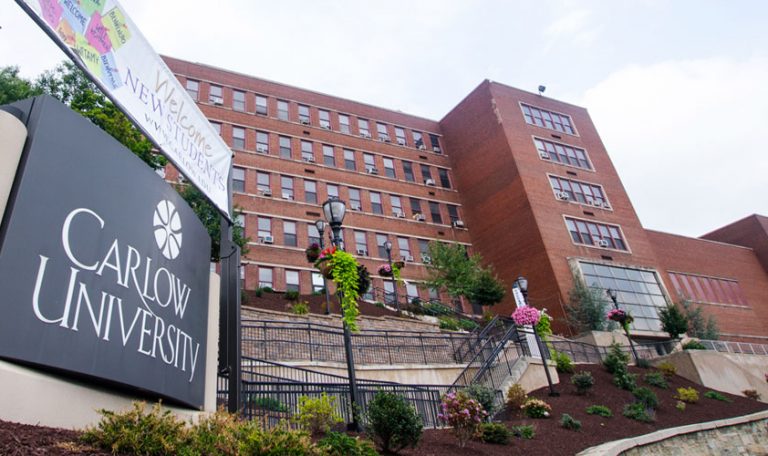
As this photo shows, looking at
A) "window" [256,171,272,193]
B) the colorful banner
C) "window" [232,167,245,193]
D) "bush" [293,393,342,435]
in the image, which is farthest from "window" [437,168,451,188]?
the colorful banner

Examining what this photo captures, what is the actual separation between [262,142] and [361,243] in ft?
35.0

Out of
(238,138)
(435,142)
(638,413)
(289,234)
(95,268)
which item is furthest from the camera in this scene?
(435,142)

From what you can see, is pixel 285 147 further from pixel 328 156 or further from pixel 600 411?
pixel 600 411

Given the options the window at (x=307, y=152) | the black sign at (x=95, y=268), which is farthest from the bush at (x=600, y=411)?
the window at (x=307, y=152)

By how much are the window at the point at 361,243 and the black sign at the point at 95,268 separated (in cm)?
3267

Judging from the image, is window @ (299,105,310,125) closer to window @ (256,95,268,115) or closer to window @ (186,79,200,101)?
window @ (256,95,268,115)

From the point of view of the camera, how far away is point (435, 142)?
5072 centimetres

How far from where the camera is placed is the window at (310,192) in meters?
39.3

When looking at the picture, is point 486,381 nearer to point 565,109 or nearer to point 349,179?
point 349,179

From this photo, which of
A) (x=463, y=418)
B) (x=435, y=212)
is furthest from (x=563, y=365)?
Answer: (x=435, y=212)

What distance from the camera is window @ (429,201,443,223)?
44.8 meters

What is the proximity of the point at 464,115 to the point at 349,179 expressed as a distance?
13774 mm

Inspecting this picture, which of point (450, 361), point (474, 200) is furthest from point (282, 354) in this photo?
point (474, 200)

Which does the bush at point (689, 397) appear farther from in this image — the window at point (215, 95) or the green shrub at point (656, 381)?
the window at point (215, 95)
